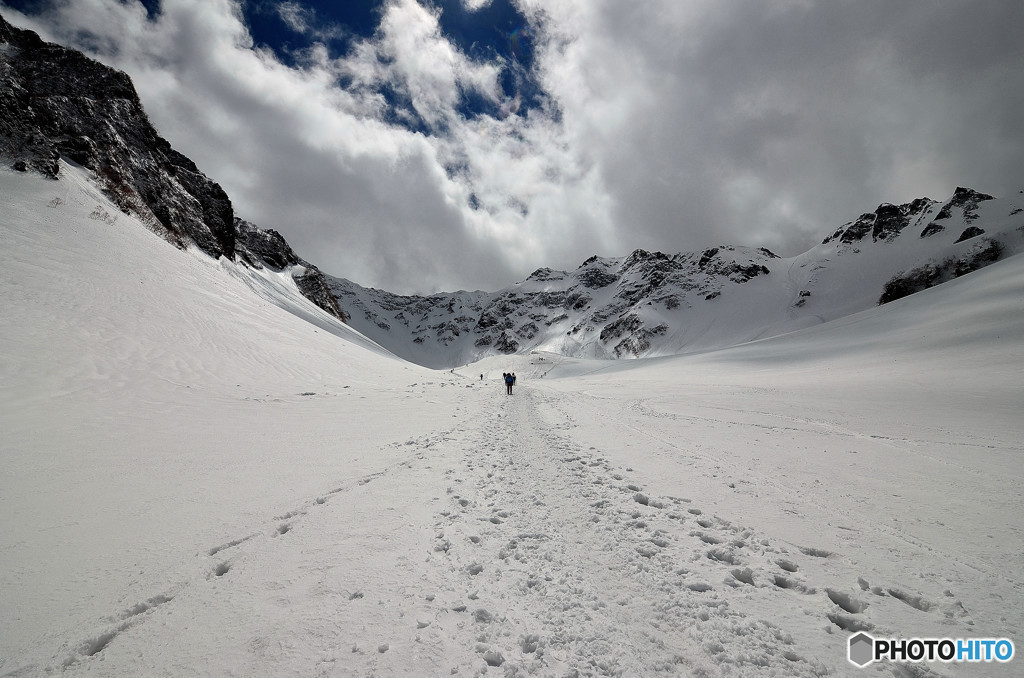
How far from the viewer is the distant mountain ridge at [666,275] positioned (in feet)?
126

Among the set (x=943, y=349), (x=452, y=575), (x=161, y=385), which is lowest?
(x=161, y=385)

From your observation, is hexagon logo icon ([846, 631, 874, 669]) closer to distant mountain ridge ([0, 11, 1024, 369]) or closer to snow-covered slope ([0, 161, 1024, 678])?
snow-covered slope ([0, 161, 1024, 678])

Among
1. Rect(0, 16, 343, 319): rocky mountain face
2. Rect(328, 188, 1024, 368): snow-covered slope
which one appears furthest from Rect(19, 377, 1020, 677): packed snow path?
Rect(328, 188, 1024, 368): snow-covered slope

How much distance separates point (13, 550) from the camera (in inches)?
144

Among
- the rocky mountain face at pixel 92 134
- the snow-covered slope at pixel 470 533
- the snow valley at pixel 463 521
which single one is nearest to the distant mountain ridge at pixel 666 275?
the rocky mountain face at pixel 92 134

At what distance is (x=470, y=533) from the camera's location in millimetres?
4594

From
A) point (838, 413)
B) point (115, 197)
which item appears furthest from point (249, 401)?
point (115, 197)

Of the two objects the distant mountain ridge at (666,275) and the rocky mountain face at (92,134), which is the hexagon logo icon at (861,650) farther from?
the distant mountain ridge at (666,275)

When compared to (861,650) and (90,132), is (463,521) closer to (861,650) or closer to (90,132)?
(861,650)

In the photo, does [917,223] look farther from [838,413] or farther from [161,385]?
[161,385]

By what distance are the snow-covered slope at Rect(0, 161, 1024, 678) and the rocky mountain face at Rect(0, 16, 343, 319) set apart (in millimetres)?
34809

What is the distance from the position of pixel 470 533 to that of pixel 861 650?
375cm

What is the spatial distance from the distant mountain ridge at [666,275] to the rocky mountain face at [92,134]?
0.16 metres

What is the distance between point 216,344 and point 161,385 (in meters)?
6.97
